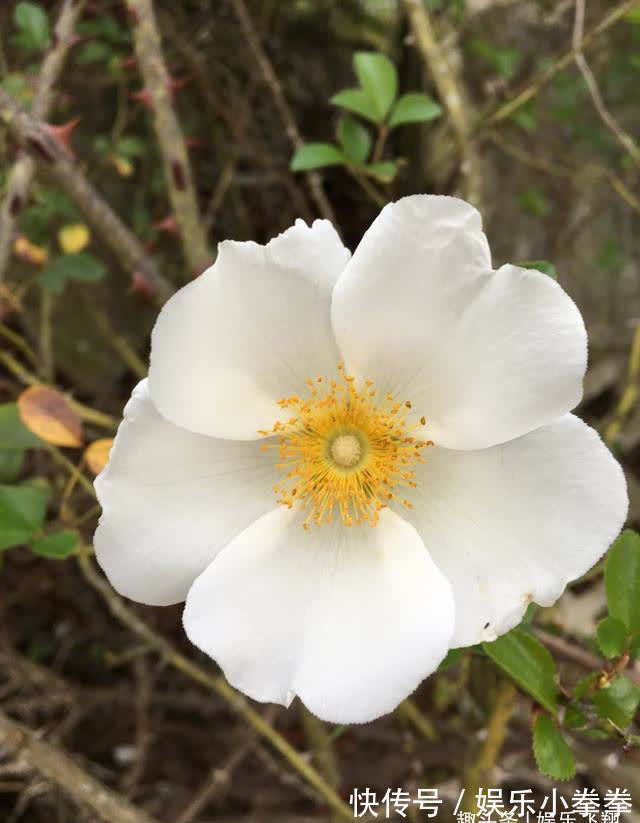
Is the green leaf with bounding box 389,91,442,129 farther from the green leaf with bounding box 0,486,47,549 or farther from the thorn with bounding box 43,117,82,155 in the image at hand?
the green leaf with bounding box 0,486,47,549

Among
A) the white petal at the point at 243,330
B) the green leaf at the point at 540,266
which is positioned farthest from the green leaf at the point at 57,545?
the green leaf at the point at 540,266

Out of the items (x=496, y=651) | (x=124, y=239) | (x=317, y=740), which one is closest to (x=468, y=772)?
(x=317, y=740)

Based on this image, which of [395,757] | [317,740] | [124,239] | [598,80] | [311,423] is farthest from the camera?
[598,80]

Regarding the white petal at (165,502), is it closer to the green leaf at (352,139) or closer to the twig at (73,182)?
the twig at (73,182)

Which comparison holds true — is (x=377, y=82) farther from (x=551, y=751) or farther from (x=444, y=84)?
(x=551, y=751)

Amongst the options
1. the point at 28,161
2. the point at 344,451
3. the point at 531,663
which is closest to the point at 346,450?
the point at 344,451

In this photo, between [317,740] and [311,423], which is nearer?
[311,423]

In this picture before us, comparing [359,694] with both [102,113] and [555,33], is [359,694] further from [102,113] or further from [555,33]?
[555,33]
